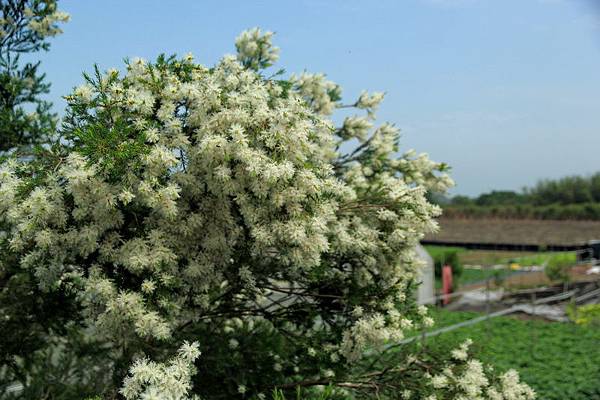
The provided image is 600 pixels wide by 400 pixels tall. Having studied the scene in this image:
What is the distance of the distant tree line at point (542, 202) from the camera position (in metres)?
69.1

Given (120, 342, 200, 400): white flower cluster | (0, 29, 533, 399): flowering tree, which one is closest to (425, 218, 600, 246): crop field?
(0, 29, 533, 399): flowering tree

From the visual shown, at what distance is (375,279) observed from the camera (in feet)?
20.8

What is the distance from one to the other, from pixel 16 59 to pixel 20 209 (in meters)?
4.01

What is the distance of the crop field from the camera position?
53.2m

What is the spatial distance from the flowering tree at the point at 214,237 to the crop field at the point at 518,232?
1846 inches

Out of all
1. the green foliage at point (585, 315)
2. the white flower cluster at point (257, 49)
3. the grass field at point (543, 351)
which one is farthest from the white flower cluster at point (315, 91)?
the green foliage at point (585, 315)

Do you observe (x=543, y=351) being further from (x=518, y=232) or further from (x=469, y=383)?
(x=518, y=232)

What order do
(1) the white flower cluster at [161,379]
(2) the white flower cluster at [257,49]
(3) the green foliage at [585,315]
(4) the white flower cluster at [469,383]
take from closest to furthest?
(1) the white flower cluster at [161,379], (4) the white flower cluster at [469,383], (2) the white flower cluster at [257,49], (3) the green foliage at [585,315]

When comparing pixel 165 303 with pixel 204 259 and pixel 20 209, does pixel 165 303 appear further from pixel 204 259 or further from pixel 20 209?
pixel 20 209

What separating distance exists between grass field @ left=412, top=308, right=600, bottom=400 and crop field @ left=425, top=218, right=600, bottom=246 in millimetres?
33989

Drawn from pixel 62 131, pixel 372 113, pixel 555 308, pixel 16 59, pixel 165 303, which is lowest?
pixel 555 308

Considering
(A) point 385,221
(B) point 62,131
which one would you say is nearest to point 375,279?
(A) point 385,221

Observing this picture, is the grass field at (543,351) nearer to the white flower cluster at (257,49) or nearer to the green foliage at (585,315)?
the green foliage at (585,315)

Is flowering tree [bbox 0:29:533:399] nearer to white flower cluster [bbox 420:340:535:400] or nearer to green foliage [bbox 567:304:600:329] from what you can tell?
white flower cluster [bbox 420:340:535:400]
